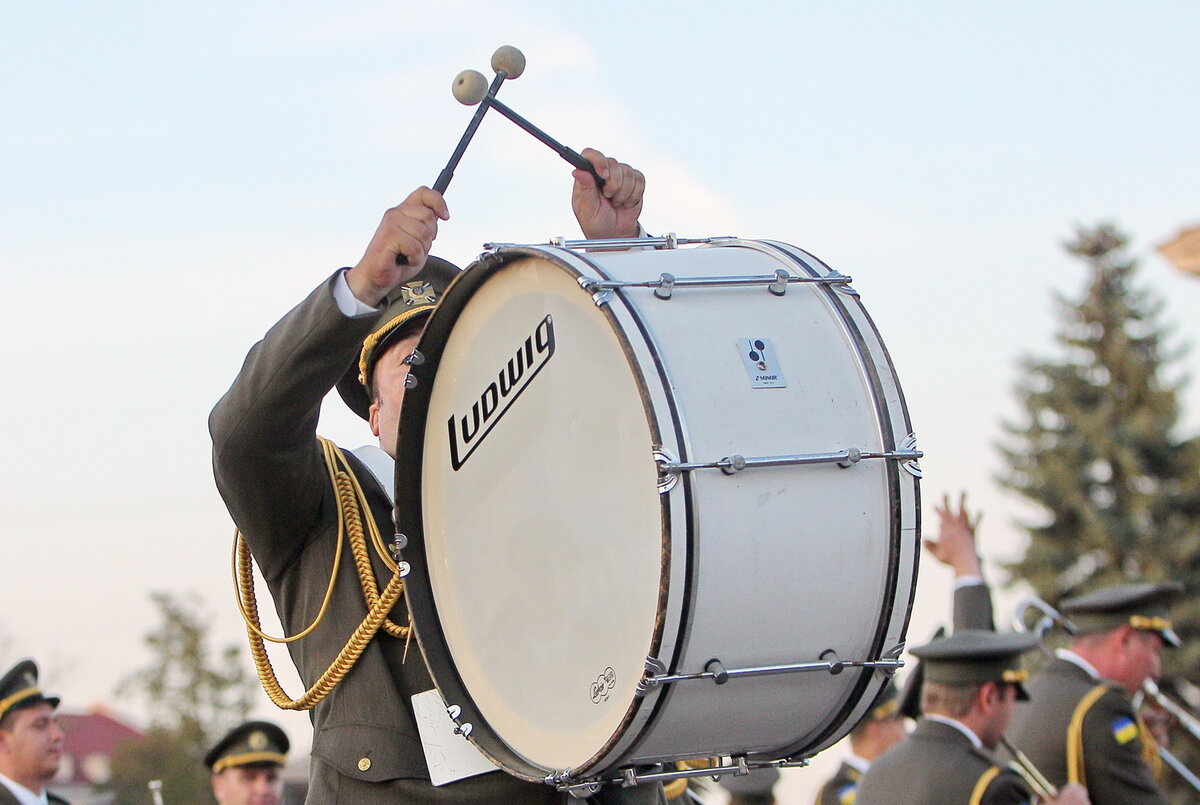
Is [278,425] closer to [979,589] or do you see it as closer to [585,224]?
[585,224]

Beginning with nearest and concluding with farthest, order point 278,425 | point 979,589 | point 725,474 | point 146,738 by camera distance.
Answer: point 725,474 < point 278,425 < point 979,589 < point 146,738

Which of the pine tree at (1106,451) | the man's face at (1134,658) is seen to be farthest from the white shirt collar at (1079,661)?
the pine tree at (1106,451)

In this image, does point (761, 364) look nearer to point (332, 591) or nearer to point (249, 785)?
point (332, 591)

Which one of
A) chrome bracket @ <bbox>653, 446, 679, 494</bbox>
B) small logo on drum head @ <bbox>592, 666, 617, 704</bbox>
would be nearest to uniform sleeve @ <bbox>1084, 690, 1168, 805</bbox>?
small logo on drum head @ <bbox>592, 666, 617, 704</bbox>

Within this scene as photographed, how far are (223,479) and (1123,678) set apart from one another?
15.8ft

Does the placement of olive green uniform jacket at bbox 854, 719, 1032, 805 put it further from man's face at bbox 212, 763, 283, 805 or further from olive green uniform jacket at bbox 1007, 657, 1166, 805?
man's face at bbox 212, 763, 283, 805

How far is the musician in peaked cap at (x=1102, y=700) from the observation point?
6.24 meters

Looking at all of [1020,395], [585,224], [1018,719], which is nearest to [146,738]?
[1020,395]

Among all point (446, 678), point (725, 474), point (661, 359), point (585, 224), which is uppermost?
point (585, 224)

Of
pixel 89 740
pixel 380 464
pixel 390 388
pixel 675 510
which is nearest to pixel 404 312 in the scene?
pixel 390 388

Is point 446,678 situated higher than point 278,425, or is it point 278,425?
point 278,425

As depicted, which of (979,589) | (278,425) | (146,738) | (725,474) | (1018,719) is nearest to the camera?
(725,474)

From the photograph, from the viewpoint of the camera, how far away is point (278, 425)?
9.62ft

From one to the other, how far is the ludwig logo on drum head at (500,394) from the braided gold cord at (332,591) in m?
0.25
